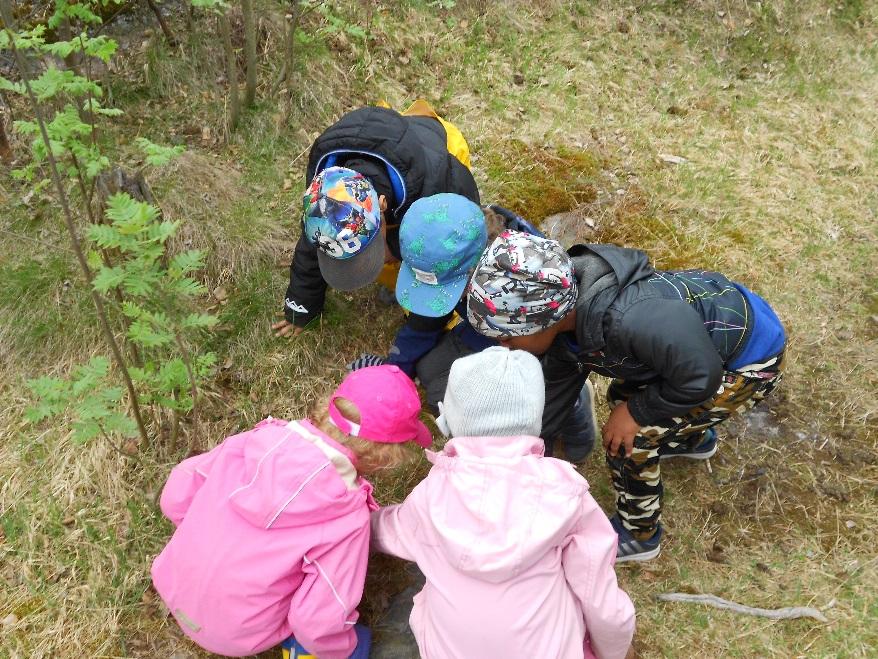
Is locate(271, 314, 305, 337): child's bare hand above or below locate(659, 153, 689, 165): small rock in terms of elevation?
below

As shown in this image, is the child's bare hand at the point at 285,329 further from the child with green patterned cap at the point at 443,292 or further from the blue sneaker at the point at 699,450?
the blue sneaker at the point at 699,450

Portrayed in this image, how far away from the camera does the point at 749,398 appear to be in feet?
9.99

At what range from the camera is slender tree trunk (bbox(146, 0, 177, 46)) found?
4563 mm

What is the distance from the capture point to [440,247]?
2943 mm

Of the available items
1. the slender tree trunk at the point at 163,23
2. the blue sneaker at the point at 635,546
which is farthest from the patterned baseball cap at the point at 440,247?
the slender tree trunk at the point at 163,23

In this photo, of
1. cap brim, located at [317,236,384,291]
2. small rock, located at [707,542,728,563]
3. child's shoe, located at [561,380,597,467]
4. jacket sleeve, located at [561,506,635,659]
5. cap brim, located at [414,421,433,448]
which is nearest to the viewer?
jacket sleeve, located at [561,506,635,659]

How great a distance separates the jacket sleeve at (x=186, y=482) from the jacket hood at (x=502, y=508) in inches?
42.9

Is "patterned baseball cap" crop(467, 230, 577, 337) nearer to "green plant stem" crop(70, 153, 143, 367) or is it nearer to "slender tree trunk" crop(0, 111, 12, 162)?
"green plant stem" crop(70, 153, 143, 367)

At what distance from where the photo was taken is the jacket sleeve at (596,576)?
94.4 inches

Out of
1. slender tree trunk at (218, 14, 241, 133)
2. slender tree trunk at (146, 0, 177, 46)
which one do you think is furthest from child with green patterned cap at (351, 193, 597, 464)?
slender tree trunk at (146, 0, 177, 46)

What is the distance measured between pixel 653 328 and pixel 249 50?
3.58 meters

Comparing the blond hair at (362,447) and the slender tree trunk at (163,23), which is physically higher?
the slender tree trunk at (163,23)

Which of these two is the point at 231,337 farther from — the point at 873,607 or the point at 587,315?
the point at 873,607

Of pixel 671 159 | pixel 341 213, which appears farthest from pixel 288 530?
pixel 671 159
